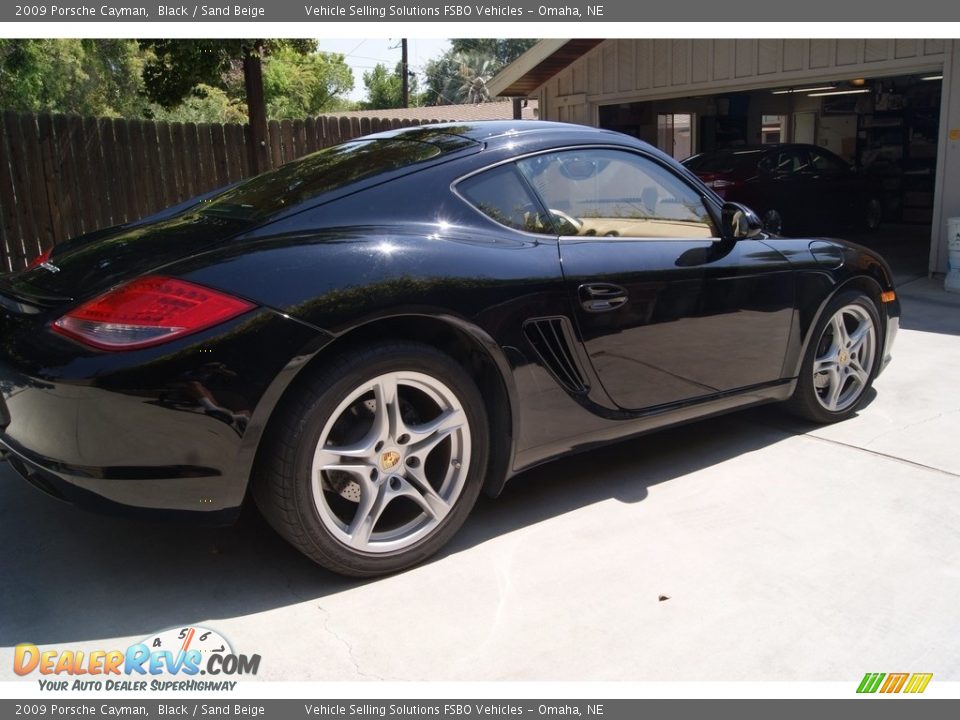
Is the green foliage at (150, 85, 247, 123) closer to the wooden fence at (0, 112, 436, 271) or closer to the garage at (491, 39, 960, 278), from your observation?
the garage at (491, 39, 960, 278)

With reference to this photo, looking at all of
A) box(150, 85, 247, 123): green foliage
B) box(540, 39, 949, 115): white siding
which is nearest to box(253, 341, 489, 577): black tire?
box(540, 39, 949, 115): white siding

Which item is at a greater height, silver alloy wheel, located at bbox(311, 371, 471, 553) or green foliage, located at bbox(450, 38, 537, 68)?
green foliage, located at bbox(450, 38, 537, 68)

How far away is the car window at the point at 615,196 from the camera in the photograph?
3.29 meters

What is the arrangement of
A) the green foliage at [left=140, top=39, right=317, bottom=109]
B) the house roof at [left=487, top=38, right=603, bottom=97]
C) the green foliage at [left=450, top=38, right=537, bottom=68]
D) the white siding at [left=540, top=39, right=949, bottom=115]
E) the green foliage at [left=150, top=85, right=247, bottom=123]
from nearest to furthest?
the green foliage at [left=140, top=39, right=317, bottom=109] < the white siding at [left=540, top=39, right=949, bottom=115] < the house roof at [left=487, top=38, right=603, bottom=97] < the green foliage at [left=150, top=85, right=247, bottom=123] < the green foliage at [left=450, top=38, right=537, bottom=68]

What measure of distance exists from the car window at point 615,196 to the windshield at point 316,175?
1.48 feet

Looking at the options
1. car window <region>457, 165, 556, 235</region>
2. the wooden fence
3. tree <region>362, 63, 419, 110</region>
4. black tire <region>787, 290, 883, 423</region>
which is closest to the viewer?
car window <region>457, 165, 556, 235</region>

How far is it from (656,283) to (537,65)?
1149cm

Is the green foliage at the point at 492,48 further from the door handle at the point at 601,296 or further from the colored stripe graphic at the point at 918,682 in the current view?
the colored stripe graphic at the point at 918,682

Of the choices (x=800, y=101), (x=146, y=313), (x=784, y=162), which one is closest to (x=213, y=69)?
(x=146, y=313)

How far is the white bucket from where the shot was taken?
8578 millimetres

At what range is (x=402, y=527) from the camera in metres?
2.89

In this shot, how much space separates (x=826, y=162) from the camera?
1343 centimetres

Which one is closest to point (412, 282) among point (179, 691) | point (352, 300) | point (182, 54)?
point (352, 300)

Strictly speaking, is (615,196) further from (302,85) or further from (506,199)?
(302,85)
